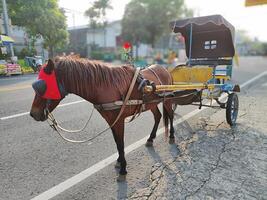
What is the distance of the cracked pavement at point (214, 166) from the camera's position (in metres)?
2.96

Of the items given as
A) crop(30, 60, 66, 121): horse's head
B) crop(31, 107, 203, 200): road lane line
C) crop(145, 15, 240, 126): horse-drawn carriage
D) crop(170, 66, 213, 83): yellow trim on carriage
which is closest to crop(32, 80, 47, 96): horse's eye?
crop(30, 60, 66, 121): horse's head

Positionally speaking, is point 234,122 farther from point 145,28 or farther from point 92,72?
A: point 145,28

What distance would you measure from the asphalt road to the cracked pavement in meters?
0.33

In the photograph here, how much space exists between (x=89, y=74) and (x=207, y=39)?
5.45 m

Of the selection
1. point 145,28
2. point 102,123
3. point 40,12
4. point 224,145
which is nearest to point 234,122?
point 224,145

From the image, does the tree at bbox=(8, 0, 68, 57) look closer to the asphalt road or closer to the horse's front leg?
the asphalt road

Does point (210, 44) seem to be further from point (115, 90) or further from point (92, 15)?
point (92, 15)

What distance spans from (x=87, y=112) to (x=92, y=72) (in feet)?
13.4

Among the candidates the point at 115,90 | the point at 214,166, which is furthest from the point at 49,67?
the point at 214,166

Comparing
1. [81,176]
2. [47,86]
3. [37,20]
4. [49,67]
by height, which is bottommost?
[81,176]

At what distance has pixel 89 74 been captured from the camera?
296 centimetres

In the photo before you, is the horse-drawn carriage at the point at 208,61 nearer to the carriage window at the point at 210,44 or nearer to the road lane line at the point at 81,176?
the carriage window at the point at 210,44

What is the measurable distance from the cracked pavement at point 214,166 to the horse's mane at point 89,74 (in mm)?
1395

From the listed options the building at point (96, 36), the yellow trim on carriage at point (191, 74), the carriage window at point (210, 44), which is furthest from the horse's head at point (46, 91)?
the building at point (96, 36)
